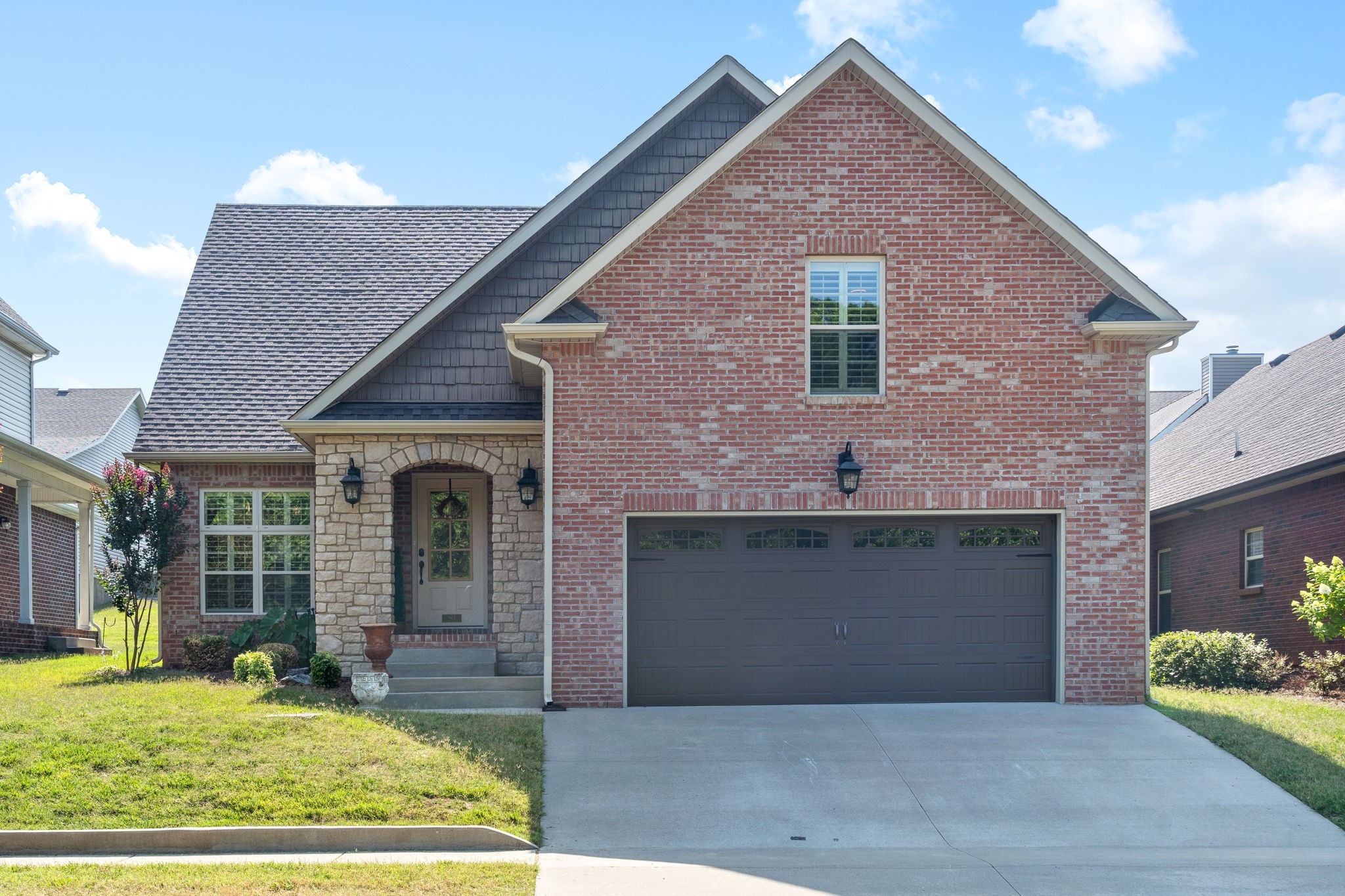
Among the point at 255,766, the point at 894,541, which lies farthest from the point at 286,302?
the point at 894,541

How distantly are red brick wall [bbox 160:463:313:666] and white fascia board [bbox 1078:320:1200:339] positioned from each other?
11071 millimetres

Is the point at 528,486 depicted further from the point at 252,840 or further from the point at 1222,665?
the point at 1222,665

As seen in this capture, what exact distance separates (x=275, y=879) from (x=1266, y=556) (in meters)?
16.0

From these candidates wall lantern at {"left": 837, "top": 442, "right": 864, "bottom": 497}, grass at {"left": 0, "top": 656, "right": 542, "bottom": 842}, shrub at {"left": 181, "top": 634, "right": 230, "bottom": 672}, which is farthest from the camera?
shrub at {"left": 181, "top": 634, "right": 230, "bottom": 672}

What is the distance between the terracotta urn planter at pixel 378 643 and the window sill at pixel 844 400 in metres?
5.44

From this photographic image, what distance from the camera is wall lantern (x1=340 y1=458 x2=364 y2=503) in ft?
50.7

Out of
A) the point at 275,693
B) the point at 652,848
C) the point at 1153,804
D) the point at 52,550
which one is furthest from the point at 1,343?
the point at 1153,804

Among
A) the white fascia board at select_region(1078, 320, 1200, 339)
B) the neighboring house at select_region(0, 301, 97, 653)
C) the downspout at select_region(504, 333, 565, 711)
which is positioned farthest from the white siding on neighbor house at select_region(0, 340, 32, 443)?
the white fascia board at select_region(1078, 320, 1200, 339)

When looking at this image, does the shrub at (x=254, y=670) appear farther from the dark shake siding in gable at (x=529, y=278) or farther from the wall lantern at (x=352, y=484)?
the dark shake siding in gable at (x=529, y=278)

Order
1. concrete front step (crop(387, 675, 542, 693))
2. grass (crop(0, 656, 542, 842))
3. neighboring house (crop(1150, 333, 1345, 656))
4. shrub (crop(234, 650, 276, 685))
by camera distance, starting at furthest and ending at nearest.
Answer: neighboring house (crop(1150, 333, 1345, 656)), shrub (crop(234, 650, 276, 685)), concrete front step (crop(387, 675, 542, 693)), grass (crop(0, 656, 542, 842))

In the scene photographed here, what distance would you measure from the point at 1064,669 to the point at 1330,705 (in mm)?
3732

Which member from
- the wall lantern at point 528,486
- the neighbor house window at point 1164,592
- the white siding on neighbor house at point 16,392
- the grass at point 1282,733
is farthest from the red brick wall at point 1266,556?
the white siding on neighbor house at point 16,392

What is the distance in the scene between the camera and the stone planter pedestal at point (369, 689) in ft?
43.6

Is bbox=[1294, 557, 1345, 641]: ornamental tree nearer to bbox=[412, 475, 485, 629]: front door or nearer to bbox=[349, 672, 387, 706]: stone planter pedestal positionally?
bbox=[412, 475, 485, 629]: front door
